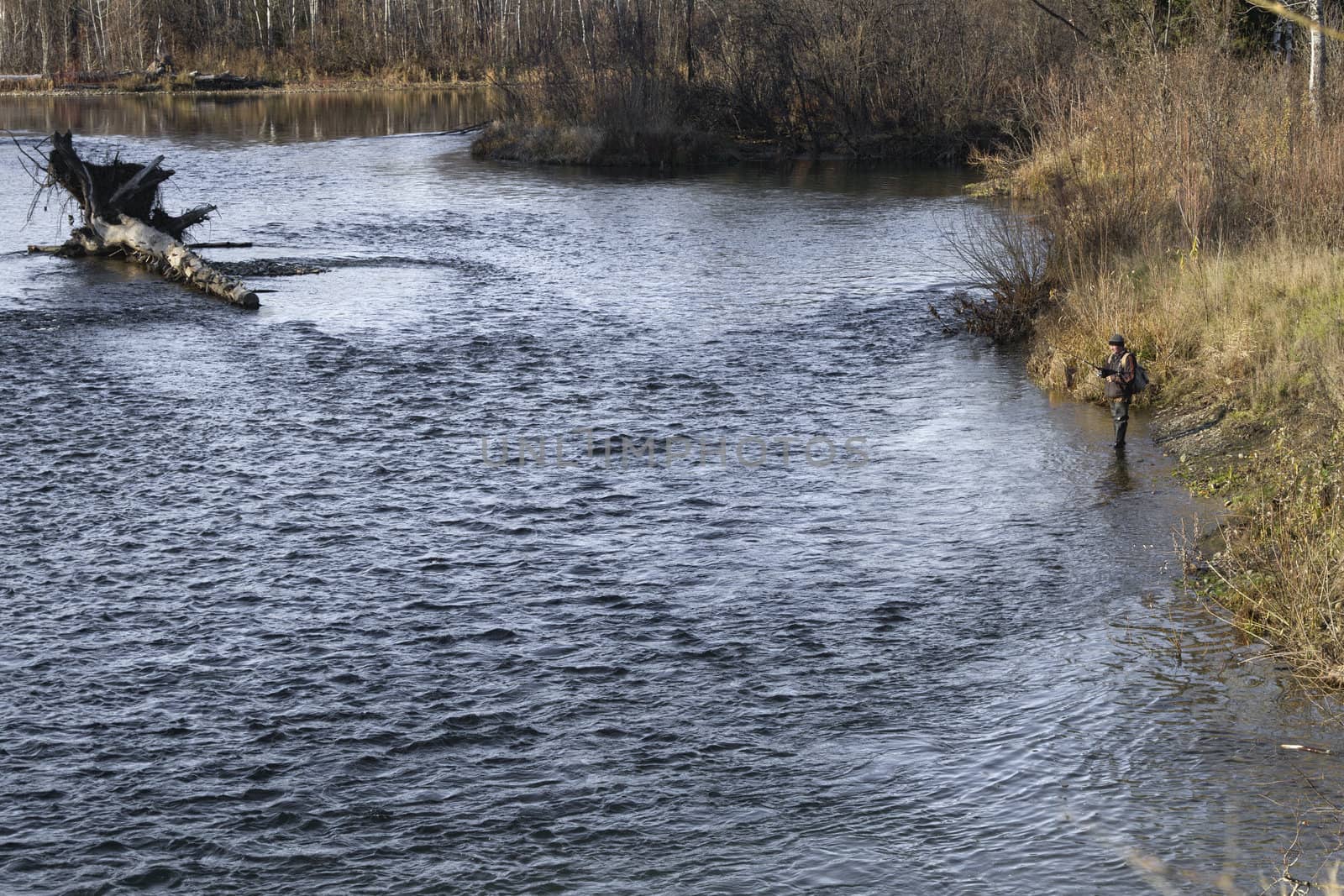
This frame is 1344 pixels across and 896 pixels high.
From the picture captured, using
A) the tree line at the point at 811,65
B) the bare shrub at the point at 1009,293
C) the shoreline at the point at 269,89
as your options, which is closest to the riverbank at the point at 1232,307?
the bare shrub at the point at 1009,293

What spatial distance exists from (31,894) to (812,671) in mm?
4102

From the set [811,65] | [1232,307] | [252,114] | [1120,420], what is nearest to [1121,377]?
[1120,420]

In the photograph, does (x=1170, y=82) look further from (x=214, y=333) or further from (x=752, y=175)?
(x=752, y=175)

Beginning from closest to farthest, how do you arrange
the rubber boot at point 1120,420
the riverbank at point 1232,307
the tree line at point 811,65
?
1. the riverbank at point 1232,307
2. the rubber boot at point 1120,420
3. the tree line at point 811,65

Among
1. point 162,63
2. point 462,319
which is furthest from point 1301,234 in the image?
point 162,63

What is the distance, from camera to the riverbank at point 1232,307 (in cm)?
837

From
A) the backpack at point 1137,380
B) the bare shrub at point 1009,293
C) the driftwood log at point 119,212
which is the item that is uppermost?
the driftwood log at point 119,212

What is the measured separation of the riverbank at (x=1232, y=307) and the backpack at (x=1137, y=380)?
2.01ft

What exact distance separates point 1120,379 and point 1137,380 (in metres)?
0.31

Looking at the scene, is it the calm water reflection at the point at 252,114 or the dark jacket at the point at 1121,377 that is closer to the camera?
the dark jacket at the point at 1121,377

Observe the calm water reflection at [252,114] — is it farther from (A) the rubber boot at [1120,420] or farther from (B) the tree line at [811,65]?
(A) the rubber boot at [1120,420]

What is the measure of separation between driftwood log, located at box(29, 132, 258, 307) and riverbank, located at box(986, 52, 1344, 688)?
1253cm

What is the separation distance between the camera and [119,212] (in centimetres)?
2208

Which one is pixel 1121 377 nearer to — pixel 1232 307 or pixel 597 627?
pixel 1232 307
